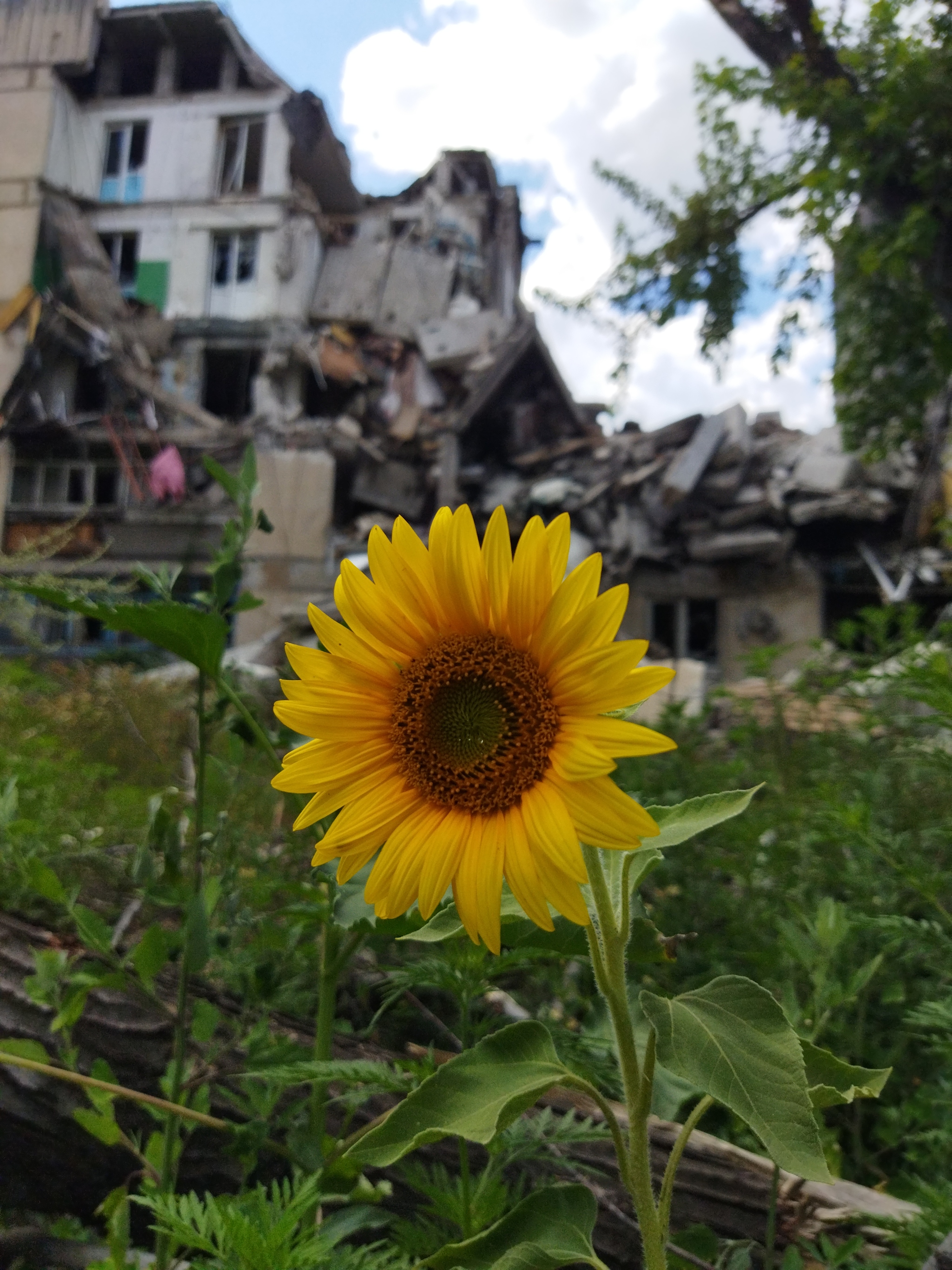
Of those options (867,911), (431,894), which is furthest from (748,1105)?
(867,911)

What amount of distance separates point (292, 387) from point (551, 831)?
1714cm

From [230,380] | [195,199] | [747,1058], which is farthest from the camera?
[230,380]

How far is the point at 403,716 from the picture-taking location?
90 cm

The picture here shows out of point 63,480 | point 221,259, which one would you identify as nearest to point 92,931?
point 63,480

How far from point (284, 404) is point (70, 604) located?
1631 cm

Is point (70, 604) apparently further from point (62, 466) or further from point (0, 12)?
point (0, 12)

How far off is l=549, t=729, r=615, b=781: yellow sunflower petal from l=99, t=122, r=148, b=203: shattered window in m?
20.7

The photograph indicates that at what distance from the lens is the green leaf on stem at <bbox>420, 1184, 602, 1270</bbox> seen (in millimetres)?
698

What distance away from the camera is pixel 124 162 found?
707 inches

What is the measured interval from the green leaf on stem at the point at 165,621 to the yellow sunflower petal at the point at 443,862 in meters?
0.44

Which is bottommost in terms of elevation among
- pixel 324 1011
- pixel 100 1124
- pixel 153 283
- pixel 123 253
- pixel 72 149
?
pixel 100 1124

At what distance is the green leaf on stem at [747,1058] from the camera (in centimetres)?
64

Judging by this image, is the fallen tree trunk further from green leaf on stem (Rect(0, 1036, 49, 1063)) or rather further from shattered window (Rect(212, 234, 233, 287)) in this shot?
shattered window (Rect(212, 234, 233, 287))

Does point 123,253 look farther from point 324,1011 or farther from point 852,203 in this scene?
point 324,1011
